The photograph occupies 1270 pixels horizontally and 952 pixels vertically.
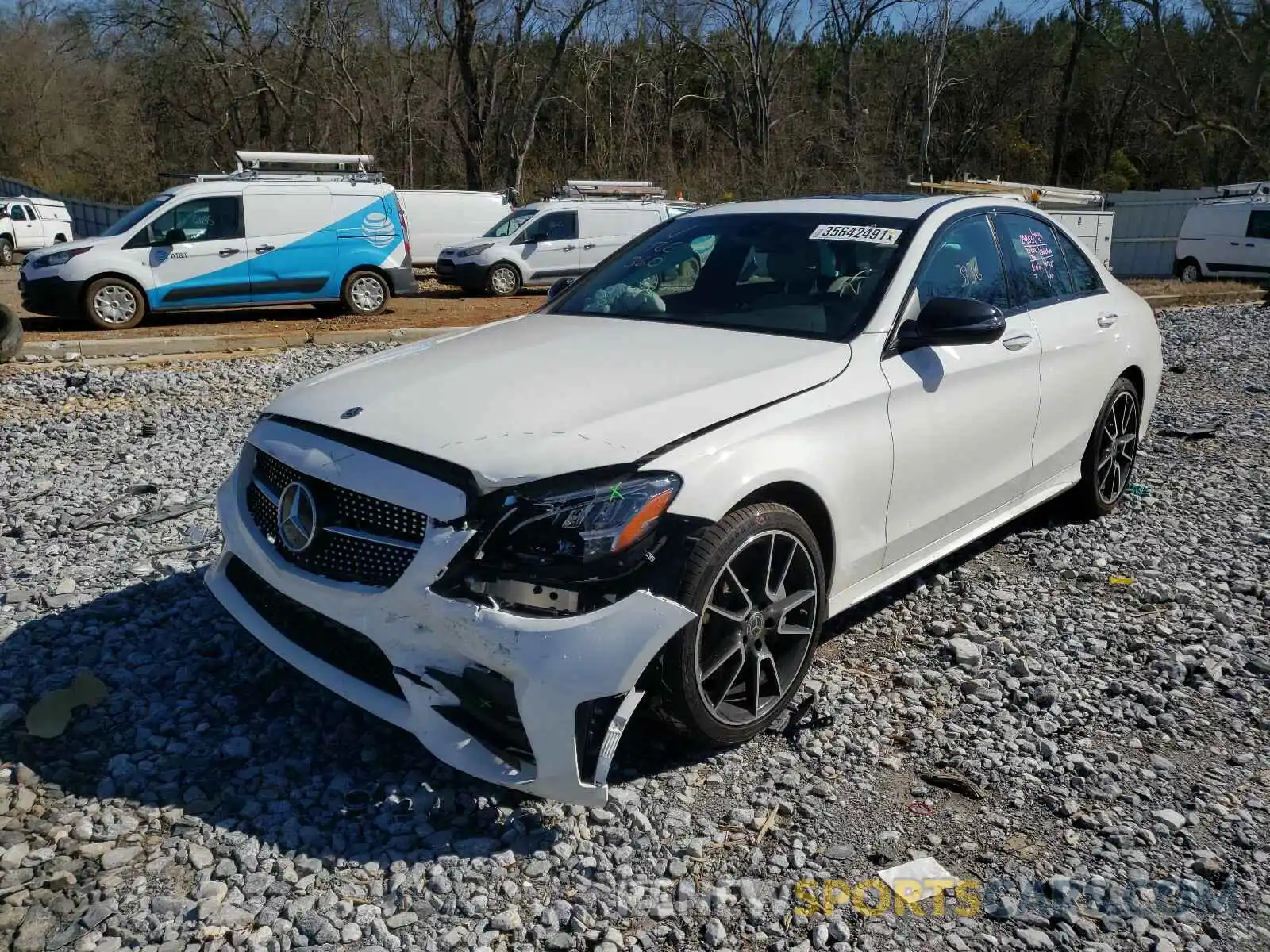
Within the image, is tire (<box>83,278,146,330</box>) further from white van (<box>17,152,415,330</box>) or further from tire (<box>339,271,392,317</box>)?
tire (<box>339,271,392,317</box>)

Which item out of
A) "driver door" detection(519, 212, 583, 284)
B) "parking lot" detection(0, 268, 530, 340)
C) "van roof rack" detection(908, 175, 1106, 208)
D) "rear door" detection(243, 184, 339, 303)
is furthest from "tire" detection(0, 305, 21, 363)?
"van roof rack" detection(908, 175, 1106, 208)

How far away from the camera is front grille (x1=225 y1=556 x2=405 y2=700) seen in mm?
2990

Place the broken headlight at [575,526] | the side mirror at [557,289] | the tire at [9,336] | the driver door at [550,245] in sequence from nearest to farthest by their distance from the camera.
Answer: the broken headlight at [575,526] < the side mirror at [557,289] < the tire at [9,336] < the driver door at [550,245]

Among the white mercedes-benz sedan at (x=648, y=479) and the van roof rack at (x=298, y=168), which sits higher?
the van roof rack at (x=298, y=168)

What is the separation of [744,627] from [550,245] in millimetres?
19379

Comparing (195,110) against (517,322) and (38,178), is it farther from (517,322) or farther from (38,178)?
(517,322)

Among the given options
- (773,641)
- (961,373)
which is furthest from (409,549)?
(961,373)

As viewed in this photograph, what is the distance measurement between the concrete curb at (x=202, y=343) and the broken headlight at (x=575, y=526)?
7.98 meters

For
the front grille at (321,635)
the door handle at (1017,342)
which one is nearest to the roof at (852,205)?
the door handle at (1017,342)

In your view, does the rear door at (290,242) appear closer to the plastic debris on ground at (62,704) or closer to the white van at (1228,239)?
the plastic debris on ground at (62,704)

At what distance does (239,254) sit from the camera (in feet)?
48.0

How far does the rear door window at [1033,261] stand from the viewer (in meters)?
4.81

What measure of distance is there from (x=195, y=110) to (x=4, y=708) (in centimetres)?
5080

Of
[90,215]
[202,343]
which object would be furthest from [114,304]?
[90,215]
